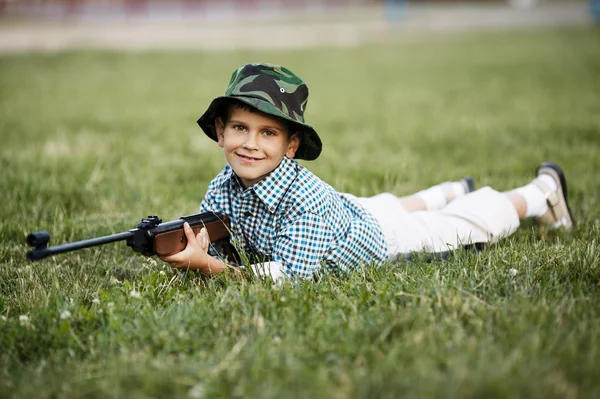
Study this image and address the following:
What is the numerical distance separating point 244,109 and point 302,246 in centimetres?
73

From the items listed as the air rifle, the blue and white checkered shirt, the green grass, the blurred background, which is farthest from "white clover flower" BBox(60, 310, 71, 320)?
the blurred background

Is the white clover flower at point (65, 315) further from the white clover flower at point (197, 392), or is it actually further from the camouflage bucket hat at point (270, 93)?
the camouflage bucket hat at point (270, 93)

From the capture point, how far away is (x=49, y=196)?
5.13m

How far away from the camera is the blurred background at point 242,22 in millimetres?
25656

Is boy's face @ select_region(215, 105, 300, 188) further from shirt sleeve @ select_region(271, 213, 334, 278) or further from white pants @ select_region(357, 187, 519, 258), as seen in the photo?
white pants @ select_region(357, 187, 519, 258)

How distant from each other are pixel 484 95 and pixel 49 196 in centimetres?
804

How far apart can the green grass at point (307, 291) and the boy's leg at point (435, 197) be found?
1.79 ft

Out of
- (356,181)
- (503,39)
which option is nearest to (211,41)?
(503,39)

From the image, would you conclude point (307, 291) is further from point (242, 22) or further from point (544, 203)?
point (242, 22)

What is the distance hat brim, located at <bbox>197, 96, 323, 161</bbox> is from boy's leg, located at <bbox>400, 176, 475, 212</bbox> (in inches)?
46.7

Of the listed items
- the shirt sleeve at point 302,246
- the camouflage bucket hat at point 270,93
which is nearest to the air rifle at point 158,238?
the shirt sleeve at point 302,246

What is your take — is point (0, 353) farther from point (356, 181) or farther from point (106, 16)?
point (106, 16)

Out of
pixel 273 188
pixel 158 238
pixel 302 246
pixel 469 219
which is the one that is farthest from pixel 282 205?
pixel 469 219

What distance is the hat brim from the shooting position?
3172 mm
